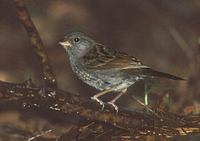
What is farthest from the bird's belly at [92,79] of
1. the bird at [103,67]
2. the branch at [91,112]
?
the branch at [91,112]

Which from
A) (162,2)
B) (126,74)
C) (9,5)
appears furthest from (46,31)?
(126,74)

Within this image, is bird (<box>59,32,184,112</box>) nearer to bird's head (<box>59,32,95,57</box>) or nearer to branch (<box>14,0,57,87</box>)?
bird's head (<box>59,32,95,57</box>)

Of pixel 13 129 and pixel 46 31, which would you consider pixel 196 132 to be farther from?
pixel 46 31

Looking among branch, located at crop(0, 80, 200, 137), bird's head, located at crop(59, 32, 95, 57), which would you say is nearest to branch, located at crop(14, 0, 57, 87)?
Answer: branch, located at crop(0, 80, 200, 137)

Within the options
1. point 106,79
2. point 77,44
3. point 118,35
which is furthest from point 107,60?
point 118,35

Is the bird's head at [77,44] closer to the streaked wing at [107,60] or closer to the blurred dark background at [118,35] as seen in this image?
the streaked wing at [107,60]
